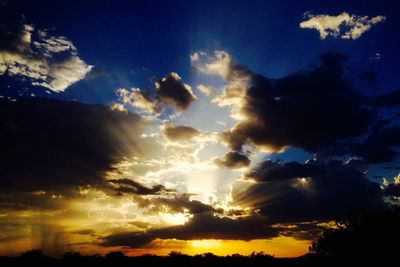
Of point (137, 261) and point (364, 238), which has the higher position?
point (364, 238)

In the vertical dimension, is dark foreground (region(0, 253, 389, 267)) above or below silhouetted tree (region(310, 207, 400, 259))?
below

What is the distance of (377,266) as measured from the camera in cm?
6894

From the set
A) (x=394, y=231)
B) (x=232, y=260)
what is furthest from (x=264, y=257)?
(x=394, y=231)

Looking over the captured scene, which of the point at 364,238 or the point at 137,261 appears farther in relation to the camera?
the point at 137,261

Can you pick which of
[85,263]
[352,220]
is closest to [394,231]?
[352,220]

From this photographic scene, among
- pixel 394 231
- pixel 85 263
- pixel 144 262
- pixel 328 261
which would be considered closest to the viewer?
pixel 394 231

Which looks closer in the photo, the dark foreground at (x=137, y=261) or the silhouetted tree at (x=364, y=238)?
the silhouetted tree at (x=364, y=238)

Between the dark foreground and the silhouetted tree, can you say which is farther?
the dark foreground

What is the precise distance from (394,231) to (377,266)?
30.6 feet

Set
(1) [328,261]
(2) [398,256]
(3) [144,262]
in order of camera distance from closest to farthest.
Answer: (2) [398,256]
(1) [328,261]
(3) [144,262]

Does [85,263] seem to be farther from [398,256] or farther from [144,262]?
[398,256]

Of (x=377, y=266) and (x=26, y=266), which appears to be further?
(x=26, y=266)

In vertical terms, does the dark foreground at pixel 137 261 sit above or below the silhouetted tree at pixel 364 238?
below

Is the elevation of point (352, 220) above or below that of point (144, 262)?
above
